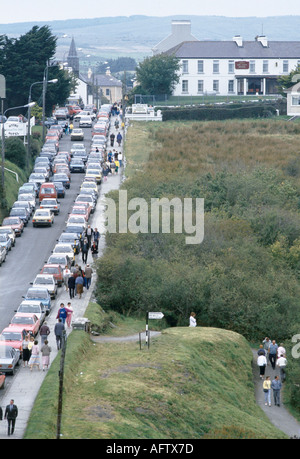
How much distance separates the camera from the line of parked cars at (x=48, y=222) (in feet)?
113

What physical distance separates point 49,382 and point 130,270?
1397cm

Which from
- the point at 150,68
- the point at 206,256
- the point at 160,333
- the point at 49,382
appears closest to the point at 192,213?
the point at 206,256

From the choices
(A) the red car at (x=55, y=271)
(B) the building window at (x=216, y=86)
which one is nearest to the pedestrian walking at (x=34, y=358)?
(A) the red car at (x=55, y=271)

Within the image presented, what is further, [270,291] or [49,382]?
[270,291]

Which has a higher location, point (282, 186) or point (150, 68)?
point (150, 68)

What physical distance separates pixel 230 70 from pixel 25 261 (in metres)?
81.1

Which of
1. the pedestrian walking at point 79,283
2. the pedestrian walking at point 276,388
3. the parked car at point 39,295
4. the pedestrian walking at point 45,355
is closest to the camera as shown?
the pedestrian walking at point 45,355

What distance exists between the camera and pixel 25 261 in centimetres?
4841

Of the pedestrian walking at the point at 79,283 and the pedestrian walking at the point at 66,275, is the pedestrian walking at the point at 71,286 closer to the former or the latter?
the pedestrian walking at the point at 79,283

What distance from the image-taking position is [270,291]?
43.8 m

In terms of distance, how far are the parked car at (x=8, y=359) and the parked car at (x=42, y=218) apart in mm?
24066

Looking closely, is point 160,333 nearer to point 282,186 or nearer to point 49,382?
point 49,382

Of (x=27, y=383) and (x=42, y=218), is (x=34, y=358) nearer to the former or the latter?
(x=27, y=383)

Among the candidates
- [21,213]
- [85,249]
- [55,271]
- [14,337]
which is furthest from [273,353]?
[21,213]
